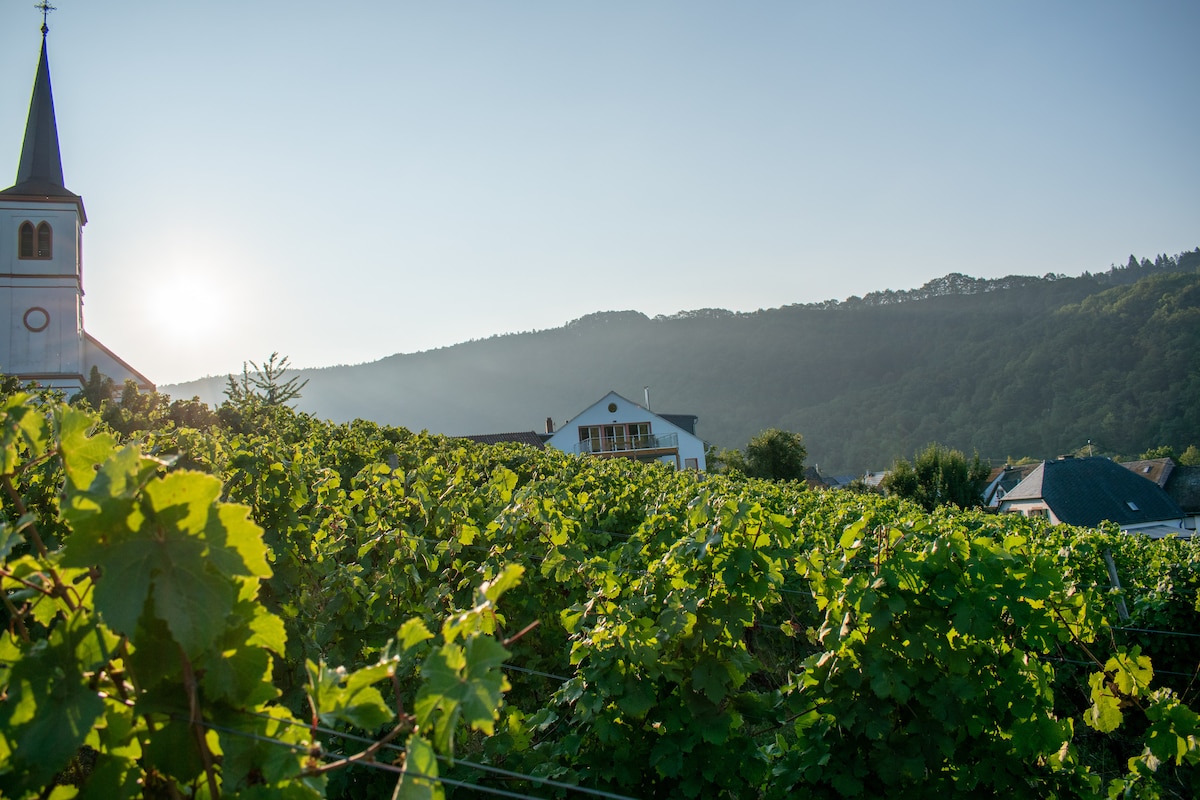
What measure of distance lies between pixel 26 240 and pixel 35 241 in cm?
36

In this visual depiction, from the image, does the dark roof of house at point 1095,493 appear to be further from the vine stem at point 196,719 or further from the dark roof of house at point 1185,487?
the vine stem at point 196,719

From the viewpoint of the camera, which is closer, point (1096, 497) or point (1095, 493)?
point (1096, 497)

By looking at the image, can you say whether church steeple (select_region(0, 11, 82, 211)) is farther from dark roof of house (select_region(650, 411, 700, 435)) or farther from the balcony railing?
dark roof of house (select_region(650, 411, 700, 435))

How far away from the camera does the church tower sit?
37188 mm

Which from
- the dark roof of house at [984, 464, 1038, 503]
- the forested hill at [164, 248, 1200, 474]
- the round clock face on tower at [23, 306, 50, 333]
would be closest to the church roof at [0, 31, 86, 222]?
the round clock face on tower at [23, 306, 50, 333]

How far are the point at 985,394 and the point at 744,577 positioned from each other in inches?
3928

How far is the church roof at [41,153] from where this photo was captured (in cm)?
3691

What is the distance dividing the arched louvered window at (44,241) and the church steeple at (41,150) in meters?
1.74

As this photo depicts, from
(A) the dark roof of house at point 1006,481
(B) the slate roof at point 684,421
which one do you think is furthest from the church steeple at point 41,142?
(A) the dark roof of house at point 1006,481

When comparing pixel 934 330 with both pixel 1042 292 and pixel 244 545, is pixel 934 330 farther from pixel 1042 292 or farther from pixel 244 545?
pixel 244 545

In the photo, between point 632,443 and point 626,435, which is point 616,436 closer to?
point 626,435

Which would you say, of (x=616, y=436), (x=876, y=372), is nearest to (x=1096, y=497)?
(x=616, y=436)

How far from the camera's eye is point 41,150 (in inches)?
1490

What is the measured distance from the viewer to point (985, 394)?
9300 cm
